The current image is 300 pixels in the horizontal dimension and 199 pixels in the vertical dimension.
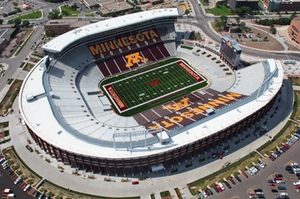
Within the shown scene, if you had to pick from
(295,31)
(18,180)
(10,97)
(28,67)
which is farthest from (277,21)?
(18,180)

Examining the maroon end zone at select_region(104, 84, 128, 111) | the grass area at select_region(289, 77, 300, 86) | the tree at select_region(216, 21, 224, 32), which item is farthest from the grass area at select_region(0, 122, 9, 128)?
the tree at select_region(216, 21, 224, 32)

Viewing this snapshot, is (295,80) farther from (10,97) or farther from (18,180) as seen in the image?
(10,97)

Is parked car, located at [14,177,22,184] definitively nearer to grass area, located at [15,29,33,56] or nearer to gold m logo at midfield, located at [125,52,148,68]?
gold m logo at midfield, located at [125,52,148,68]

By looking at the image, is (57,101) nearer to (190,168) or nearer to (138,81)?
(138,81)

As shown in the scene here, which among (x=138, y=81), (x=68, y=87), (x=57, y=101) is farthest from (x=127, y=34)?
(x=57, y=101)

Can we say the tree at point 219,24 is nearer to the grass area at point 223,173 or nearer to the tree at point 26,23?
the grass area at point 223,173

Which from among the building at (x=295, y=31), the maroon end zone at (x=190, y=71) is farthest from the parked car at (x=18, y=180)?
the building at (x=295, y=31)
